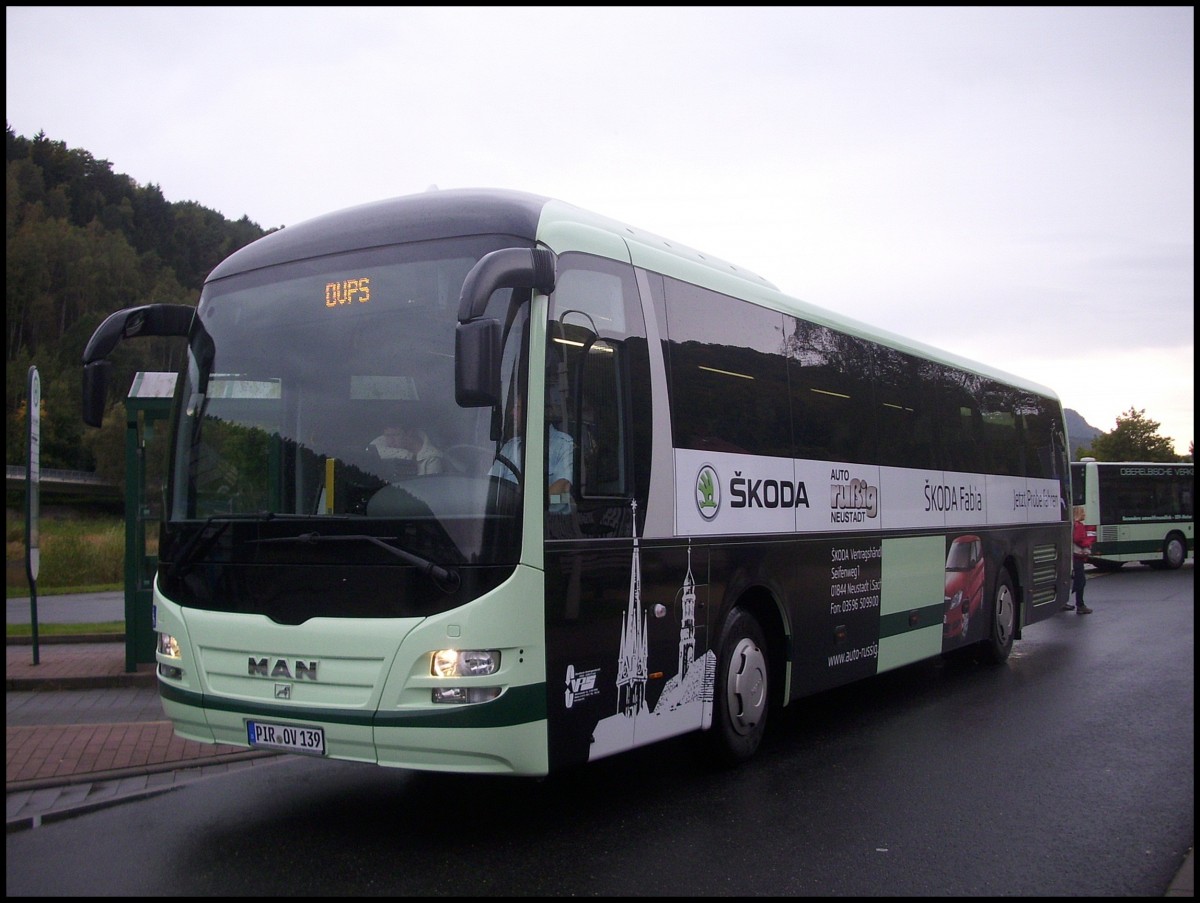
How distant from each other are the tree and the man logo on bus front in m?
63.0

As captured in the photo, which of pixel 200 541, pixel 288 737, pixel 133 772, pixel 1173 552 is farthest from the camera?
pixel 1173 552

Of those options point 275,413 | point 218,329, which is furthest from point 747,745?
point 218,329

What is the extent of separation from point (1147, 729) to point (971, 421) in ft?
13.4

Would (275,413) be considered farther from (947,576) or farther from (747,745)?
(947,576)

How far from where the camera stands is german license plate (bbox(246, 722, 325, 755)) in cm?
558

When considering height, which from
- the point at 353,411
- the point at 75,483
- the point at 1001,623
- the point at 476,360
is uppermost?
the point at 75,483

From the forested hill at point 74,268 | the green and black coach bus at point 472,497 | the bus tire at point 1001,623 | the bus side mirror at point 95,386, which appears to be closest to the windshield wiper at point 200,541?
the green and black coach bus at point 472,497

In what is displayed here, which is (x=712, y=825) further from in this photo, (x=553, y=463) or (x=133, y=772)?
(x=133, y=772)

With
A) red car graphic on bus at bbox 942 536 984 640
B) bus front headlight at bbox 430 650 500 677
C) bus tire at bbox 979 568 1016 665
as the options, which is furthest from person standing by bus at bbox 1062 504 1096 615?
bus front headlight at bbox 430 650 500 677

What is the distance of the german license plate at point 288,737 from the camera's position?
18.3 ft

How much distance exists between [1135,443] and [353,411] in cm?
6821

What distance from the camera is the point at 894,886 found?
5.19 m

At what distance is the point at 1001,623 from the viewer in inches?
500

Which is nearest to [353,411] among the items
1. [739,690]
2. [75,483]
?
[739,690]
